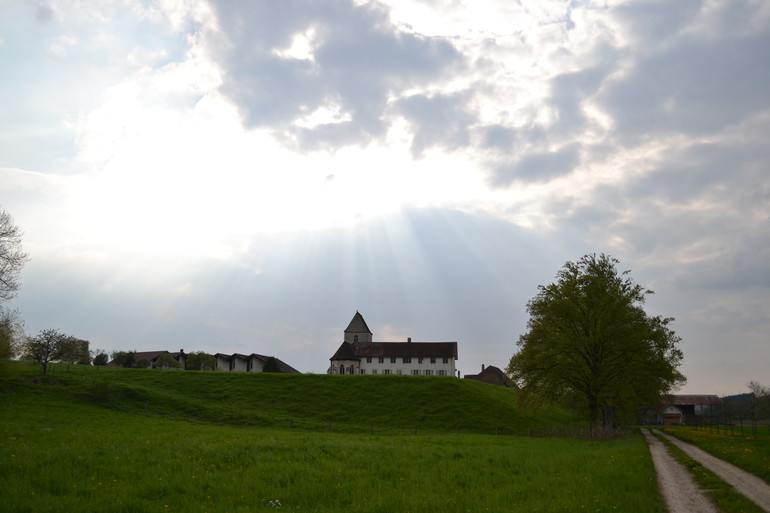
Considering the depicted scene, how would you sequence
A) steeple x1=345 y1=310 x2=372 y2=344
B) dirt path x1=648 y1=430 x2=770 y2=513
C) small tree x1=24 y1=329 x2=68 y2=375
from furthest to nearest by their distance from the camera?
1. steeple x1=345 y1=310 x2=372 y2=344
2. small tree x1=24 y1=329 x2=68 y2=375
3. dirt path x1=648 y1=430 x2=770 y2=513

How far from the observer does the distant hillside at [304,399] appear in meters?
57.3

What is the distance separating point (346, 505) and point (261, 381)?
6721 centimetres

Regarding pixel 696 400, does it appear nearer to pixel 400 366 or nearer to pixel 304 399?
pixel 400 366

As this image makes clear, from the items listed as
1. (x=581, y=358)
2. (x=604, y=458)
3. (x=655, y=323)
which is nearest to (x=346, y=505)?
(x=604, y=458)

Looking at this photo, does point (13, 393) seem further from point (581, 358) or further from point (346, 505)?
point (581, 358)

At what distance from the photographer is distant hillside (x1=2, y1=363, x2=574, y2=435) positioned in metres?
57.3

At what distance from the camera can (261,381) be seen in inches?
3086

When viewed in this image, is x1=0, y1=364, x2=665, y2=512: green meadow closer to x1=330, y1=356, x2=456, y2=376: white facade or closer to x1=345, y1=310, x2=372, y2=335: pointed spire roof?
x1=330, y1=356, x2=456, y2=376: white facade

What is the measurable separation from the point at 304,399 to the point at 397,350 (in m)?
53.2

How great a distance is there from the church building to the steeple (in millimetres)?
6859

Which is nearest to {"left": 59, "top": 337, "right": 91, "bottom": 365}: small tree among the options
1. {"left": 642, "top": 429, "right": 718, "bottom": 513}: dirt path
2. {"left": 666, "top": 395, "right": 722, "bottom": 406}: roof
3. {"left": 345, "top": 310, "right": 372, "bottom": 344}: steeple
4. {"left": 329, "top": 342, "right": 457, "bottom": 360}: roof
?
{"left": 329, "top": 342, "right": 457, "bottom": 360}: roof

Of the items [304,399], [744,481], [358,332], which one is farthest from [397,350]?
[744,481]

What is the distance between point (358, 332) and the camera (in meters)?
132

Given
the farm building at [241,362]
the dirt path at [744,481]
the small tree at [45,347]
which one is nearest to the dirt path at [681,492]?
the dirt path at [744,481]
